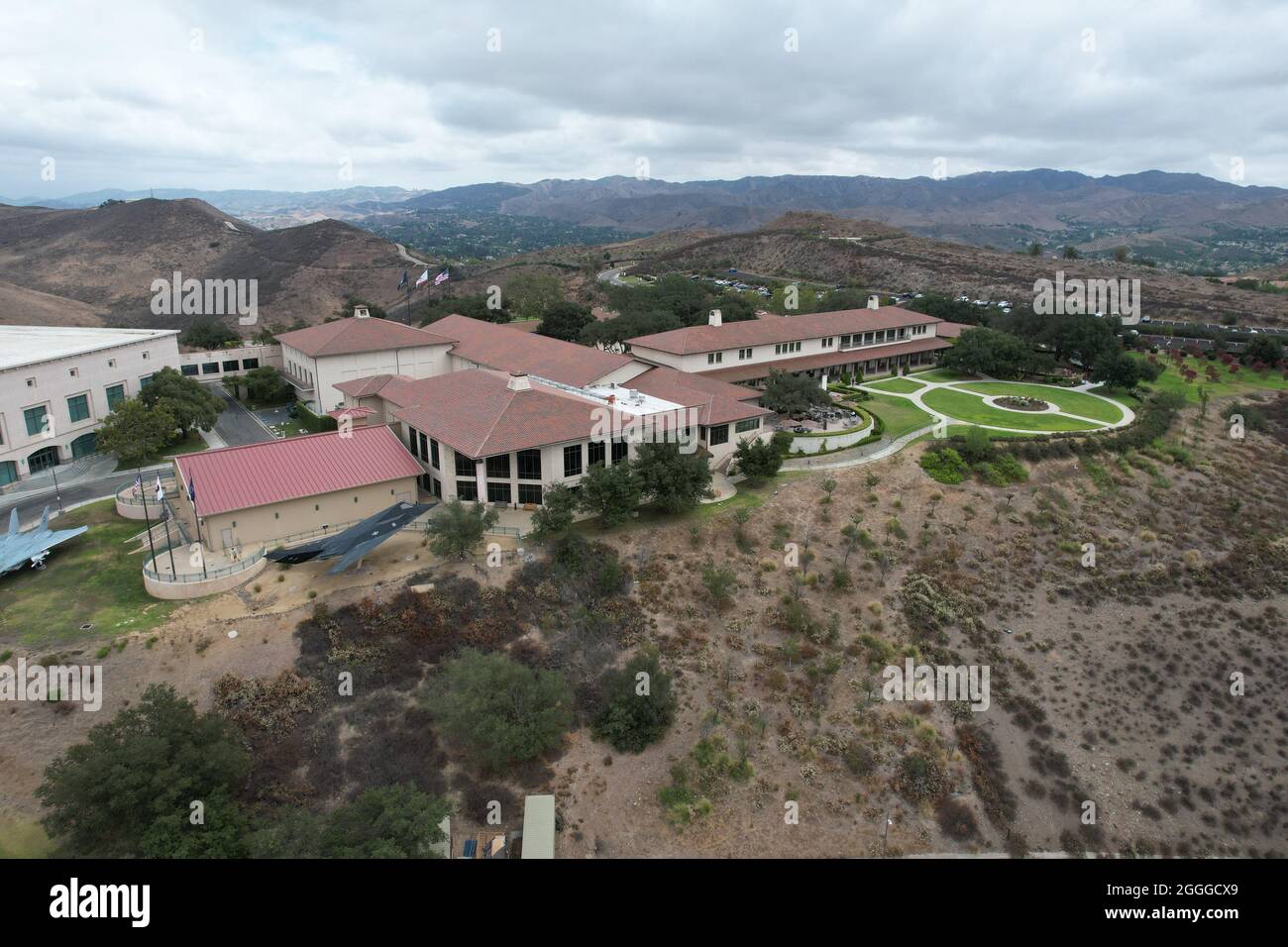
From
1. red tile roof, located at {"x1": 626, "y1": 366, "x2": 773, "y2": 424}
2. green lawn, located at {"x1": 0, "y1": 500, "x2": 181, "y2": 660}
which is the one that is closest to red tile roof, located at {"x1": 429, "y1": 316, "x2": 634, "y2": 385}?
red tile roof, located at {"x1": 626, "y1": 366, "x2": 773, "y2": 424}

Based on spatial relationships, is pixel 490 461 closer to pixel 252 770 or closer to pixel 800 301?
pixel 252 770

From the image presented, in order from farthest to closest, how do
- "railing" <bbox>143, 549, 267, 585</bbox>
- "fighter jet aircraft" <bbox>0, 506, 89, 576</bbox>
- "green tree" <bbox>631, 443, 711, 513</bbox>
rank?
1. "green tree" <bbox>631, 443, 711, 513</bbox>
2. "fighter jet aircraft" <bbox>0, 506, 89, 576</bbox>
3. "railing" <bbox>143, 549, 267, 585</bbox>

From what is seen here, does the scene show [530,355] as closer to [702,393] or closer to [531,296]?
[702,393]

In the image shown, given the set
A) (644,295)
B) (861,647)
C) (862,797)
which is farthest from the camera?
(644,295)

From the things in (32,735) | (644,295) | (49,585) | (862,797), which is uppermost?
(644,295)

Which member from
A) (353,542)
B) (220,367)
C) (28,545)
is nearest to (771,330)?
(353,542)

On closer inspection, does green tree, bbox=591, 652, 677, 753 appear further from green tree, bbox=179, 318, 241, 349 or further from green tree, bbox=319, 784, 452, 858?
green tree, bbox=179, 318, 241, 349
